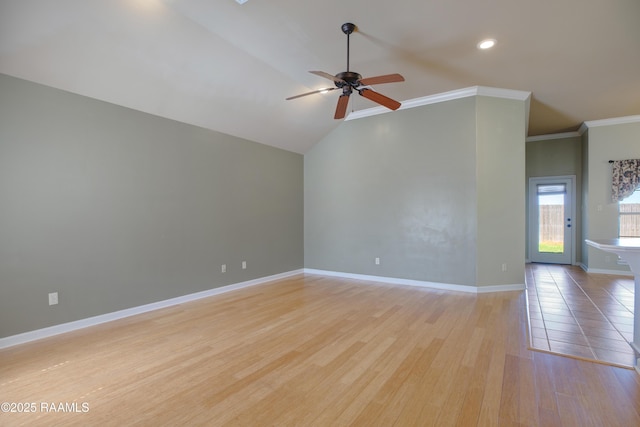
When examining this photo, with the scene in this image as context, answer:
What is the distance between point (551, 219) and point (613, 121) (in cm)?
234

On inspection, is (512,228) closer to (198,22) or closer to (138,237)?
(198,22)

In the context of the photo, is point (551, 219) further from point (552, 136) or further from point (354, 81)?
point (354, 81)

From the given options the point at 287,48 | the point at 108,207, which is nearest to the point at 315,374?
the point at 108,207

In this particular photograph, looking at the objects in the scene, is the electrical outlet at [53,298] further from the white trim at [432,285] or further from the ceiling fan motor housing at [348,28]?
the white trim at [432,285]

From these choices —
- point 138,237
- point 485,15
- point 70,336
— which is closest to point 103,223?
point 138,237

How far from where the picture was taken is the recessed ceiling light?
3.29m

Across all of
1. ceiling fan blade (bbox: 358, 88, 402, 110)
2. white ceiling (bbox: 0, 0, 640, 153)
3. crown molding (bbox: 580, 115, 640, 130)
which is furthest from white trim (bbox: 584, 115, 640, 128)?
ceiling fan blade (bbox: 358, 88, 402, 110)

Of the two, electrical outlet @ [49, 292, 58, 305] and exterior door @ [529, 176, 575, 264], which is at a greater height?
exterior door @ [529, 176, 575, 264]

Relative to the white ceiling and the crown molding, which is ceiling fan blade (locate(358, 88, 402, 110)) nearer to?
the white ceiling

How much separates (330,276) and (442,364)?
12.0 feet

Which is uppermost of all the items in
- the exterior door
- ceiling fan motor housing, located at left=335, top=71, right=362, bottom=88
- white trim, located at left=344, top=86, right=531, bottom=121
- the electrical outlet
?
white trim, located at left=344, top=86, right=531, bottom=121

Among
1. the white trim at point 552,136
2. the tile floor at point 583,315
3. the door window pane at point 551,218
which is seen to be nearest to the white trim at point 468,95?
the tile floor at point 583,315

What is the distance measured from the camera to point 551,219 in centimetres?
720

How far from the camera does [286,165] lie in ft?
19.9
